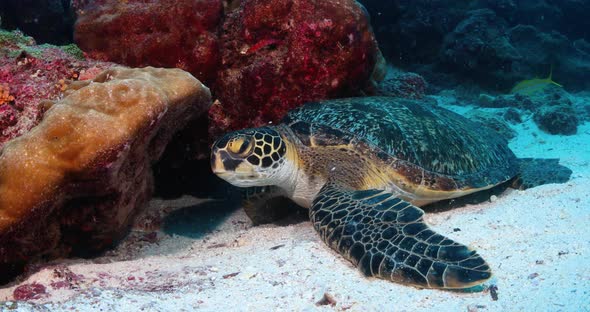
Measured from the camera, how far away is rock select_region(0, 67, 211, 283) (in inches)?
86.4

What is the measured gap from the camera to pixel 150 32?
3.94 meters

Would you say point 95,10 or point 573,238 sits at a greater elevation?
point 95,10

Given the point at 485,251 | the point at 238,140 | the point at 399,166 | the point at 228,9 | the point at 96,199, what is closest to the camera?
the point at 485,251

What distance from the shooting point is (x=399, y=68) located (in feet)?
38.8

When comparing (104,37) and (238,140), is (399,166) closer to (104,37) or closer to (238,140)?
(238,140)

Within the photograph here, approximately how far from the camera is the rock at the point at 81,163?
7.20ft

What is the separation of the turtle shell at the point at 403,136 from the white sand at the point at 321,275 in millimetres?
560

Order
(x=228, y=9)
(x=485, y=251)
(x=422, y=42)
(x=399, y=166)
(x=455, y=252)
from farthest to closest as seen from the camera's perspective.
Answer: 1. (x=422, y=42)
2. (x=228, y=9)
3. (x=399, y=166)
4. (x=485, y=251)
5. (x=455, y=252)

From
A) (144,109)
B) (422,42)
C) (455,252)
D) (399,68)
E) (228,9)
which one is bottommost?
(399,68)

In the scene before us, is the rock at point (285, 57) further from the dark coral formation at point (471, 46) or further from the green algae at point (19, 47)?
the dark coral formation at point (471, 46)

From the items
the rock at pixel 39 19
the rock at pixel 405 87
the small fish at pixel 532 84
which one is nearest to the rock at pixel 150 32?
the rock at pixel 39 19

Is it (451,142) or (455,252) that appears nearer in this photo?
(455,252)

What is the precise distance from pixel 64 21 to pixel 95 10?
3000 millimetres

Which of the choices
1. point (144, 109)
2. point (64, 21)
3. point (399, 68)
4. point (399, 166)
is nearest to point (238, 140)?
point (144, 109)
